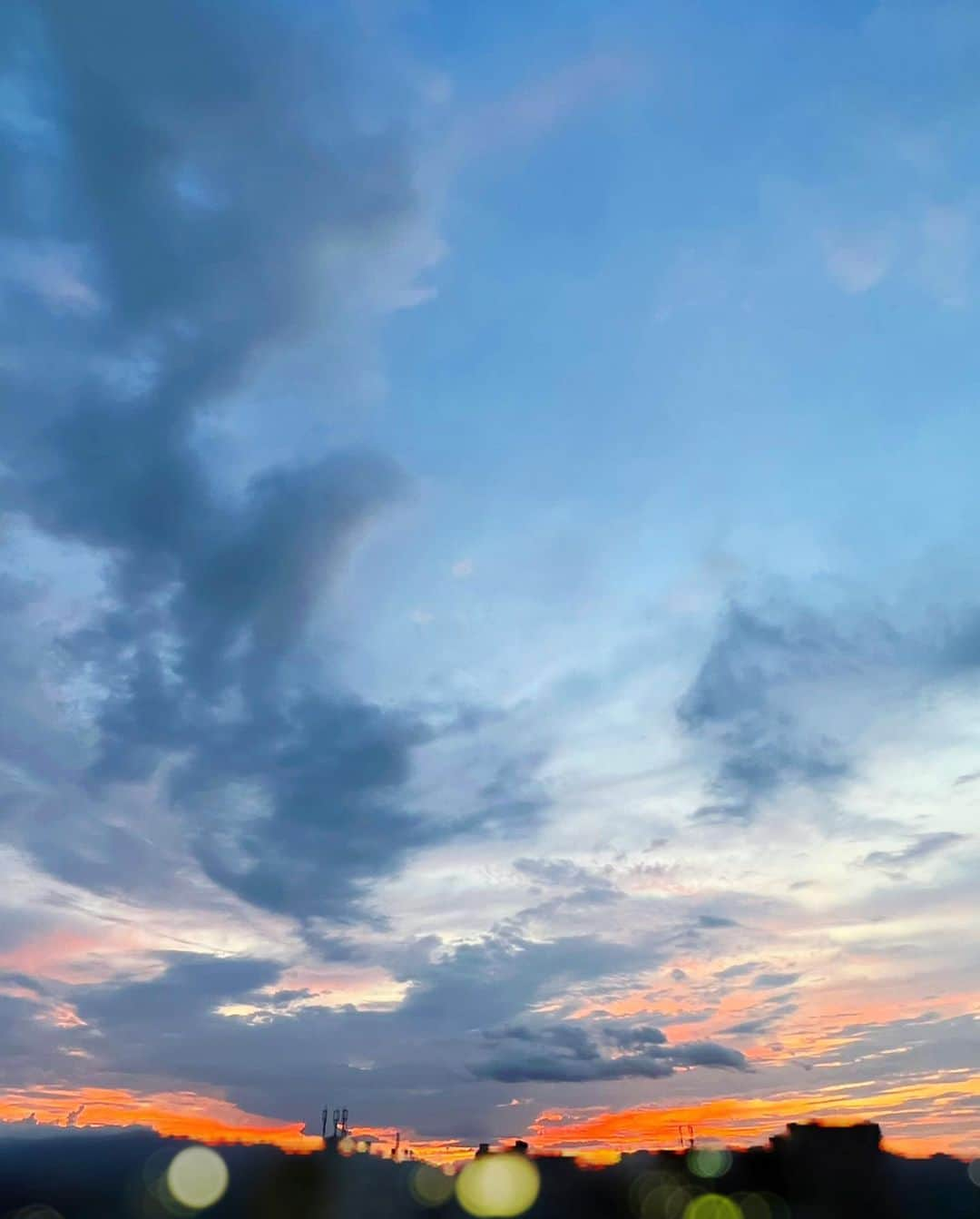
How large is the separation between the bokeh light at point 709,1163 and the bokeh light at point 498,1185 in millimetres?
16755

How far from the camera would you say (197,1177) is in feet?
202

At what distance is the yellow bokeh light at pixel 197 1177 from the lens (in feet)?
192

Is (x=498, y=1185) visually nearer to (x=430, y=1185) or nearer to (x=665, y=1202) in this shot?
(x=430, y=1185)

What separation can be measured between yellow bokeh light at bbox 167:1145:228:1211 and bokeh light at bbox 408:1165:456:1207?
22.2m

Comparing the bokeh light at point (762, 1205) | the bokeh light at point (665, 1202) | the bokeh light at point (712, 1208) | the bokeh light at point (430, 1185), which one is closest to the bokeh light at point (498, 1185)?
the bokeh light at point (430, 1185)

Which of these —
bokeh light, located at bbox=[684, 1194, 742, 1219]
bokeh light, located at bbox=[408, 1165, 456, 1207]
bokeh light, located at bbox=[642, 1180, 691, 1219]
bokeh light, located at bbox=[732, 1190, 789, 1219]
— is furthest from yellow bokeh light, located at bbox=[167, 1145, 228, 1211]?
bokeh light, located at bbox=[732, 1190, 789, 1219]

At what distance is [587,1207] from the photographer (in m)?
80.3

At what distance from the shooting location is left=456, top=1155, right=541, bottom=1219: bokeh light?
7894 centimetres

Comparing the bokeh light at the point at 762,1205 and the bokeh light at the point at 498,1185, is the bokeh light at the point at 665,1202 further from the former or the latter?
the bokeh light at the point at 498,1185

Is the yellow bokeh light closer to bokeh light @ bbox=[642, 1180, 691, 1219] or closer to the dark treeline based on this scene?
the dark treeline

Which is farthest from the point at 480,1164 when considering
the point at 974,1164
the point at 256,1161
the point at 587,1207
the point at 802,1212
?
the point at 974,1164

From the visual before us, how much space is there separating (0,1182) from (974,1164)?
8104cm

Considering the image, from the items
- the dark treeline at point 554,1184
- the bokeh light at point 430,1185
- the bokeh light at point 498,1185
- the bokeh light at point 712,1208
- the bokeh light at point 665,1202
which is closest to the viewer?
the dark treeline at point 554,1184

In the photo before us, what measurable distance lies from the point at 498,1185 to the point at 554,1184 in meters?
5.34
